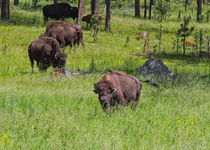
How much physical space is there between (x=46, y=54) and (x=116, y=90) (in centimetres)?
795

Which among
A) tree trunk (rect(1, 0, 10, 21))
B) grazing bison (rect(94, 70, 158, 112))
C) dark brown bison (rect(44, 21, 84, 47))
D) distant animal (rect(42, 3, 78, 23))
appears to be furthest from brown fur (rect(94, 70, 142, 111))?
distant animal (rect(42, 3, 78, 23))

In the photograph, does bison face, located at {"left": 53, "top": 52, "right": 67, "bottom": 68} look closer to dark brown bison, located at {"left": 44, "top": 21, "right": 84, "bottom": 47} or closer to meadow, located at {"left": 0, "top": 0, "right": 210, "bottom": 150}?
meadow, located at {"left": 0, "top": 0, "right": 210, "bottom": 150}

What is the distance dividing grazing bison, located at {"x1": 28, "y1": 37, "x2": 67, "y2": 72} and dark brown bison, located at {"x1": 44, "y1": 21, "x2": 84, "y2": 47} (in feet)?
15.4

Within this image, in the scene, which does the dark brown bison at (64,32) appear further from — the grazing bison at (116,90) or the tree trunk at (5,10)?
the grazing bison at (116,90)

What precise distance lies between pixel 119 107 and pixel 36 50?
26.1 ft

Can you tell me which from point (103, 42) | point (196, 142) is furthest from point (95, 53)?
point (196, 142)

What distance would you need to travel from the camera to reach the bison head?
7.77m

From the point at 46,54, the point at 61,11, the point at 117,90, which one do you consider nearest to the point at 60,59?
the point at 46,54

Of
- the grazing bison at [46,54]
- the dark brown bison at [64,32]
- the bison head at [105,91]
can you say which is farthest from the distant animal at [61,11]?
the bison head at [105,91]

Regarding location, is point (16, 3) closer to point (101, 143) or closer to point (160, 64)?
point (160, 64)

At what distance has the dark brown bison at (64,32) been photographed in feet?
67.7

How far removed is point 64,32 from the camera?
21.4 metres

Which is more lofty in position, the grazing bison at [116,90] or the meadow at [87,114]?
the grazing bison at [116,90]

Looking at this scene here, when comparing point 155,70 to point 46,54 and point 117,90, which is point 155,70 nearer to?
point 46,54
